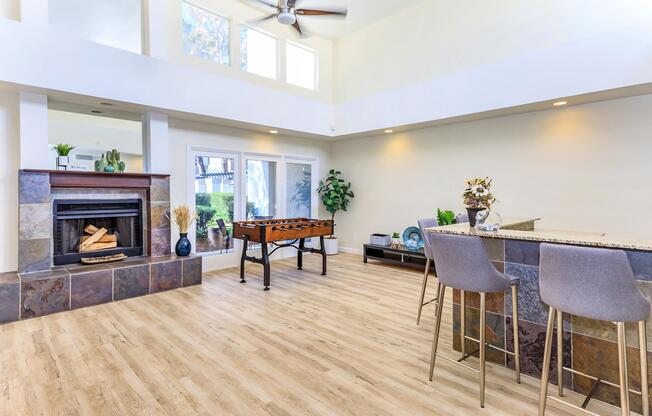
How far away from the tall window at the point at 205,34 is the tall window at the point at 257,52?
0.32 metres

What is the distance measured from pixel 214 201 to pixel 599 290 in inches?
214

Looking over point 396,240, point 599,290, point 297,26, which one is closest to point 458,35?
point 297,26

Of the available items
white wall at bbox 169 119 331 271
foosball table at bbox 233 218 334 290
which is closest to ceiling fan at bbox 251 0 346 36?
white wall at bbox 169 119 331 271

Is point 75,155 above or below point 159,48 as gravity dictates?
below

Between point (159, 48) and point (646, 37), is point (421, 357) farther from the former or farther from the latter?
point (159, 48)

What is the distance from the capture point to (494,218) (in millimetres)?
3264

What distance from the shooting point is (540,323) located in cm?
240

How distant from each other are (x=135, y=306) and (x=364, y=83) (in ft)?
17.5

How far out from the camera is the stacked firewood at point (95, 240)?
453cm

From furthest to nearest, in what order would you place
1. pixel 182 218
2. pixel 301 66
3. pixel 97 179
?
pixel 301 66, pixel 182 218, pixel 97 179

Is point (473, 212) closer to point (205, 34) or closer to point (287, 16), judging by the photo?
point (287, 16)

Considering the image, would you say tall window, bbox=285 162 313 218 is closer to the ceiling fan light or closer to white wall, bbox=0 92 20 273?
the ceiling fan light

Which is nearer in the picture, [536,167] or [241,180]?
[536,167]

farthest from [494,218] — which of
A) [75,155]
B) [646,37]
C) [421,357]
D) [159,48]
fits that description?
[75,155]
